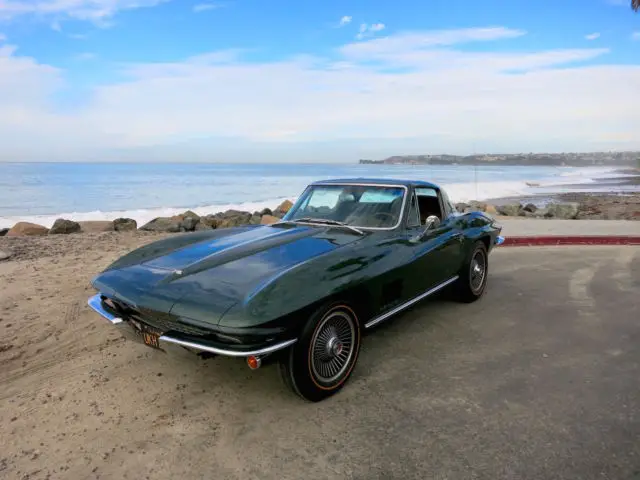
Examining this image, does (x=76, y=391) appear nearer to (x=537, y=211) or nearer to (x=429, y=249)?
(x=429, y=249)

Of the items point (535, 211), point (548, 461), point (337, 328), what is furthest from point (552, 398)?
point (535, 211)

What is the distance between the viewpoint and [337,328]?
338cm

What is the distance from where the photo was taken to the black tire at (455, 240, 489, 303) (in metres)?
5.32

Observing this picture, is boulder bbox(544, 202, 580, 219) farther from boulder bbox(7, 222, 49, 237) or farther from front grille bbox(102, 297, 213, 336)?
front grille bbox(102, 297, 213, 336)

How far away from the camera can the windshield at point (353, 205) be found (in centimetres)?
448

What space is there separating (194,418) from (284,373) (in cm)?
65

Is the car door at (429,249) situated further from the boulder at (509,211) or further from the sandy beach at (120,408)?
the boulder at (509,211)

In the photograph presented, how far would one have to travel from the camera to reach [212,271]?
3.36 m

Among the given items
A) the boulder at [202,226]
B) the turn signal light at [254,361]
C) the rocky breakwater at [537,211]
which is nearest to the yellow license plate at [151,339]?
the turn signal light at [254,361]

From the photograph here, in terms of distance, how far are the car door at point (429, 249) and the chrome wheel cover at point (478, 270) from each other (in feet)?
1.85

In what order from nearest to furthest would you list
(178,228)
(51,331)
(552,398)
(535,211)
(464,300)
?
1. (552,398)
2. (51,331)
3. (464,300)
4. (178,228)
5. (535,211)

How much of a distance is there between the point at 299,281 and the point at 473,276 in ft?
10.2

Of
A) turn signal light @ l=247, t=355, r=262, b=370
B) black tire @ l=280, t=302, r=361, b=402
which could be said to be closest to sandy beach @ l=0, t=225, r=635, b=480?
black tire @ l=280, t=302, r=361, b=402

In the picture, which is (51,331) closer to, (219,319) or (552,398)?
(219,319)
